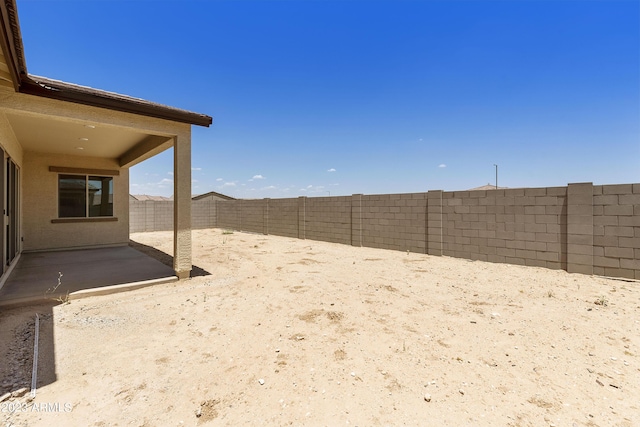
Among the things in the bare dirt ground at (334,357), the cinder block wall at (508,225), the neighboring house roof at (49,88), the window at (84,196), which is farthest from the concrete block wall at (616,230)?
the window at (84,196)

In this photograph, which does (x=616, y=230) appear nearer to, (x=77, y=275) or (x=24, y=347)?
(x=24, y=347)

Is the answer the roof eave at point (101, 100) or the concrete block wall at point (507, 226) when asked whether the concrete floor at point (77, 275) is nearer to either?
the roof eave at point (101, 100)

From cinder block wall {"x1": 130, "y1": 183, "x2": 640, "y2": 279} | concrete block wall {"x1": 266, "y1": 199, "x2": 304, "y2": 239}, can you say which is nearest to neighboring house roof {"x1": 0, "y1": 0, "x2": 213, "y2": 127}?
cinder block wall {"x1": 130, "y1": 183, "x2": 640, "y2": 279}

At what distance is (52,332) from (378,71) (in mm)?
12783

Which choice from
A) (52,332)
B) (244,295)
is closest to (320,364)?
(244,295)

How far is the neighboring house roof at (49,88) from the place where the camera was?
2280 millimetres

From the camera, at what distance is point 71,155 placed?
8.52 m

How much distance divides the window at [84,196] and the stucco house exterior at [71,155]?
0.02 metres

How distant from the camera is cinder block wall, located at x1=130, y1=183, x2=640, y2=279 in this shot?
545 cm

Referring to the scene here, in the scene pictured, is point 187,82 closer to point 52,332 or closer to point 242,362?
point 52,332

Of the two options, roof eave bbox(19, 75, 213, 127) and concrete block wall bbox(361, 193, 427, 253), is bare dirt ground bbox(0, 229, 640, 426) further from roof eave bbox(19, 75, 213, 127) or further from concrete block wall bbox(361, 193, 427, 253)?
concrete block wall bbox(361, 193, 427, 253)

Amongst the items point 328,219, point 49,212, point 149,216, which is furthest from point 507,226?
point 149,216

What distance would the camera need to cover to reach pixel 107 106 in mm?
4309

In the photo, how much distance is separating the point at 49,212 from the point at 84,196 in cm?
98
